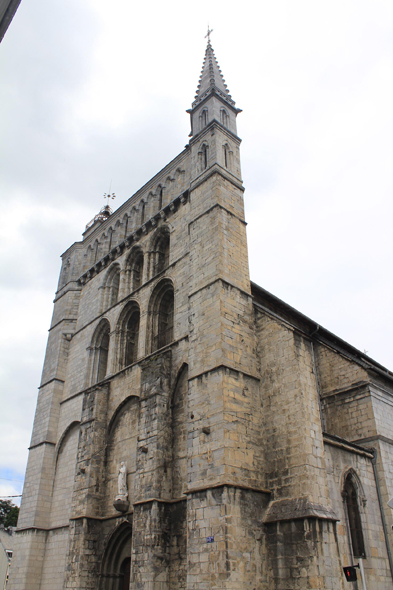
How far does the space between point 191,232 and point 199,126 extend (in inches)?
204

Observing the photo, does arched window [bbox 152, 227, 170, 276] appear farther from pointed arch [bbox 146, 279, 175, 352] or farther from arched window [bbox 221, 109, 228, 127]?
arched window [bbox 221, 109, 228, 127]

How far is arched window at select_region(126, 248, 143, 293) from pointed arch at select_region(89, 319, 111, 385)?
2.16 m

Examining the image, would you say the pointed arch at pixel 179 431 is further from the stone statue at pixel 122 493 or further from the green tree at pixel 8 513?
the green tree at pixel 8 513

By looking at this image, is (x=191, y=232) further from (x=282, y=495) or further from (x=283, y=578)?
(x=283, y=578)

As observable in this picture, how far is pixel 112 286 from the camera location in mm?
22188

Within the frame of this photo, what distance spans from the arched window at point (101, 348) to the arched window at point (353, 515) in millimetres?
11237

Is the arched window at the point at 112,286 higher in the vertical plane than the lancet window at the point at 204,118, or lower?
lower

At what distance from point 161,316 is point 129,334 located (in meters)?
2.41

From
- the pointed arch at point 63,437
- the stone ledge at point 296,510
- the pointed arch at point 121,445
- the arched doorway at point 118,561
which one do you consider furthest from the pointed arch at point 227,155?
the arched doorway at point 118,561

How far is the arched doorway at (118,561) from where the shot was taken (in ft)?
47.6

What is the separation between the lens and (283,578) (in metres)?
10.6

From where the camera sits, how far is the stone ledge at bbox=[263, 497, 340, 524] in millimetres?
10641

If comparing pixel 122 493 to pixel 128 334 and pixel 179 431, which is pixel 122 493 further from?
pixel 128 334

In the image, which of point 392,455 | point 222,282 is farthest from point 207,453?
point 392,455
